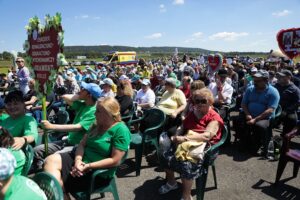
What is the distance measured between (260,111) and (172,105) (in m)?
1.67

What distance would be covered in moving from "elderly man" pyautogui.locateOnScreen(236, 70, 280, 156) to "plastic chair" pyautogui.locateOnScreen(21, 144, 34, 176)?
3.82m

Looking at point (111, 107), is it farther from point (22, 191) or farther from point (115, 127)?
point (22, 191)

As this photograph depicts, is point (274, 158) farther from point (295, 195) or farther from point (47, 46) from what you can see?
point (47, 46)

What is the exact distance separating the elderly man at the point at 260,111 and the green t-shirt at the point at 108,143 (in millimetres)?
3122

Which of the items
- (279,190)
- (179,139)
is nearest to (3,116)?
(179,139)

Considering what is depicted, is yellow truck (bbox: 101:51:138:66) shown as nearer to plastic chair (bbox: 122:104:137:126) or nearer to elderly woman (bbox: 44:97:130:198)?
plastic chair (bbox: 122:104:137:126)

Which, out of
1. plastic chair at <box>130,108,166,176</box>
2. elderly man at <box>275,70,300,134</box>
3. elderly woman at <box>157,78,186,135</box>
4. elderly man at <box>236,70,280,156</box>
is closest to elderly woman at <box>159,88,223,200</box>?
plastic chair at <box>130,108,166,176</box>

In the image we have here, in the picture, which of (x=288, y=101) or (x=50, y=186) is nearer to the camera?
(x=50, y=186)

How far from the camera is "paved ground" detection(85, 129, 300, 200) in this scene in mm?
3676

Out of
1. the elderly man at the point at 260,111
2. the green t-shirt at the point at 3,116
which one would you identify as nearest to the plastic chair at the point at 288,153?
the elderly man at the point at 260,111

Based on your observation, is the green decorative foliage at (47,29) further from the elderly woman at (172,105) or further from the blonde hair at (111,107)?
the elderly woman at (172,105)

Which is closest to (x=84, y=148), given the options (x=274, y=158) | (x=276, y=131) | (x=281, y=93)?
(x=274, y=158)

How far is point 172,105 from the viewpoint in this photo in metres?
5.33

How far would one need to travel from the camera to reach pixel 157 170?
452 cm
